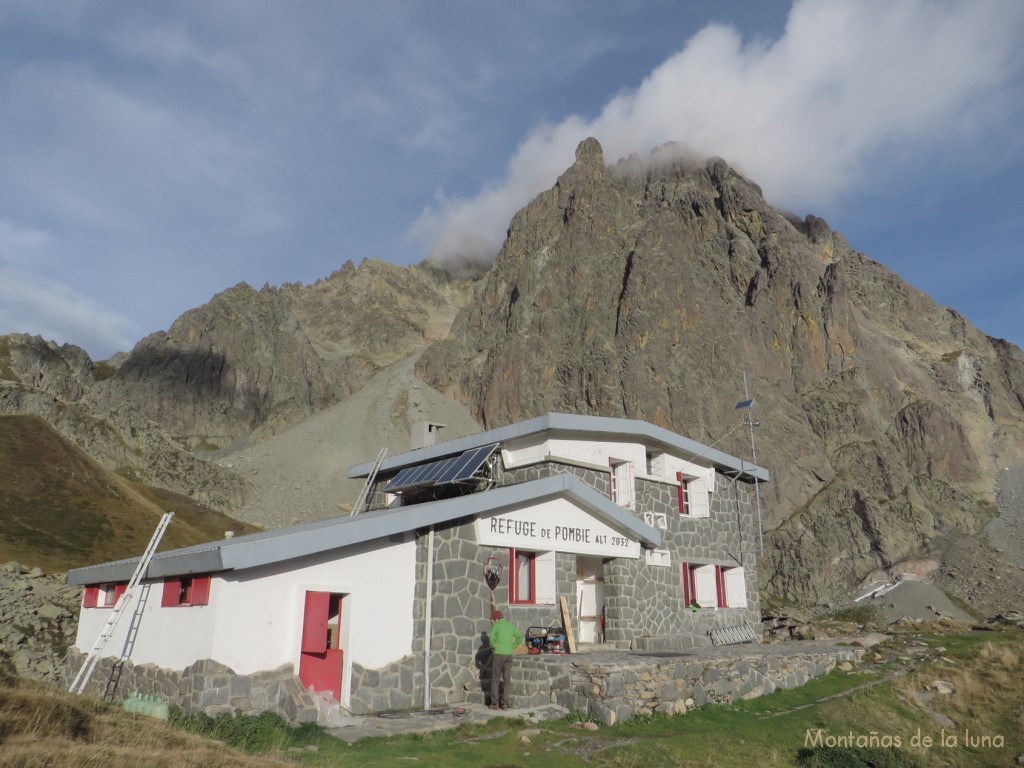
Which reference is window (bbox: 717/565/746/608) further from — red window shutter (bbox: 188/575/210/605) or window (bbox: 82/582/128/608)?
window (bbox: 82/582/128/608)

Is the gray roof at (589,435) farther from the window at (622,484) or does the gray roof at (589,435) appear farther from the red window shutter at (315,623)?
the red window shutter at (315,623)

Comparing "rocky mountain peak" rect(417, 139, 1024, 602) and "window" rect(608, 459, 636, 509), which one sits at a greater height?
"rocky mountain peak" rect(417, 139, 1024, 602)

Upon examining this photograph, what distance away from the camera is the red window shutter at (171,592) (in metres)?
13.0

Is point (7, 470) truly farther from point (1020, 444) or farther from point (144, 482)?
point (1020, 444)

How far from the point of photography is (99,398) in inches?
4053

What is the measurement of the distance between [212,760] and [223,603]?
580 centimetres

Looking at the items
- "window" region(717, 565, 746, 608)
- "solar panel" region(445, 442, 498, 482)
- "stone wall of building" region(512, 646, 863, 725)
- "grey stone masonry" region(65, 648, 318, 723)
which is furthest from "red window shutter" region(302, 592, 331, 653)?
"window" region(717, 565, 746, 608)

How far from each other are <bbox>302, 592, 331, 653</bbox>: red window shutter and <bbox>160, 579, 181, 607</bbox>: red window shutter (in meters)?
2.38

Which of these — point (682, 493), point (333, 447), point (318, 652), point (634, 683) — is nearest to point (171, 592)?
point (318, 652)

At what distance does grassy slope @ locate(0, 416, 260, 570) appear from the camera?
120 ft

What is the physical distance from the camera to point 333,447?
96438mm

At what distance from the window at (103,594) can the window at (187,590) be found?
138 inches

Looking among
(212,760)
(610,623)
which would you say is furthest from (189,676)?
(610,623)

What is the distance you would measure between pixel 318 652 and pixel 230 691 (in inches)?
65.4
